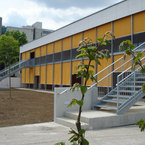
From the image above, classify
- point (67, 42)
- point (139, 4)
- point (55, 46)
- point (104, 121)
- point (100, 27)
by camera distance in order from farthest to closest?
1. point (55, 46)
2. point (67, 42)
3. point (100, 27)
4. point (139, 4)
5. point (104, 121)

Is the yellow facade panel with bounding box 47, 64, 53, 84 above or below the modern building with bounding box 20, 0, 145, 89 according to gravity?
below

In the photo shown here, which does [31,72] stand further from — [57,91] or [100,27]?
[57,91]

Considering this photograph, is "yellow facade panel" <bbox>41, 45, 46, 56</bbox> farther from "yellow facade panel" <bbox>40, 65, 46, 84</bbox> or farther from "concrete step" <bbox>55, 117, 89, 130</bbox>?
"concrete step" <bbox>55, 117, 89, 130</bbox>

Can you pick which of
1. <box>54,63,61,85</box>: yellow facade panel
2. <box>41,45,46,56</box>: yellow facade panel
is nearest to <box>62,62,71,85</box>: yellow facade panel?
<box>54,63,61,85</box>: yellow facade panel

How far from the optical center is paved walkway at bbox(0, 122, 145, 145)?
5117 mm

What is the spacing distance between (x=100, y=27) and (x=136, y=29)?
4.09 metres

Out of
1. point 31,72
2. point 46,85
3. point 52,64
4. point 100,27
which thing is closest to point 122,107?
point 100,27

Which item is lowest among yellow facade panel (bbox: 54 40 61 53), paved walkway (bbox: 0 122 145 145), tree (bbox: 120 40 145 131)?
paved walkway (bbox: 0 122 145 145)

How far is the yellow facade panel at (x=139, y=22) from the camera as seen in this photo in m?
13.8

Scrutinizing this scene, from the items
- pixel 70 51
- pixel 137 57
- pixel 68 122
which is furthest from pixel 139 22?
pixel 137 57

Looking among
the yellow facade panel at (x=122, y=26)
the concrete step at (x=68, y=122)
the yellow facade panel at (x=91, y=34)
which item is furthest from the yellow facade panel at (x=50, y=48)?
the concrete step at (x=68, y=122)

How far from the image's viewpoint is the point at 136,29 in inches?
558

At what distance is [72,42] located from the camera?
2155cm

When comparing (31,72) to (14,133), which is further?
(31,72)
